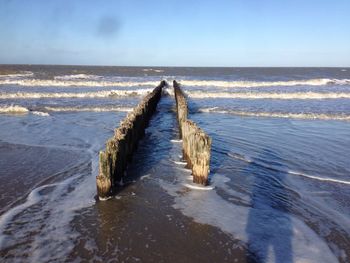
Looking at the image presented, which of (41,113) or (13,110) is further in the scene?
(13,110)

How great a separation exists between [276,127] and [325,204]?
9185 mm

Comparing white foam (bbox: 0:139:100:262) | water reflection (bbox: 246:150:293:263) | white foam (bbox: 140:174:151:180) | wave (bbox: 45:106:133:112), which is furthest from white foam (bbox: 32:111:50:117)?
Answer: water reflection (bbox: 246:150:293:263)

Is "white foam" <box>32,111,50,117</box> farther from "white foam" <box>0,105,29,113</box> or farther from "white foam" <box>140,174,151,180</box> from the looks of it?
"white foam" <box>140,174,151,180</box>

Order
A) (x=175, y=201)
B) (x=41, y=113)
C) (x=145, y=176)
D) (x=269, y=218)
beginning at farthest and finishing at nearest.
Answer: (x=41, y=113) → (x=145, y=176) → (x=175, y=201) → (x=269, y=218)

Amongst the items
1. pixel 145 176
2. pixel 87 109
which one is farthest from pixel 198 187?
pixel 87 109

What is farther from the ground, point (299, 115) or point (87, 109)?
point (299, 115)

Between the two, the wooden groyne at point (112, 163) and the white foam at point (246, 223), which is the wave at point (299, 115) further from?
the white foam at point (246, 223)

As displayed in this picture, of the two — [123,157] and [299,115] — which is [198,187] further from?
[299,115]

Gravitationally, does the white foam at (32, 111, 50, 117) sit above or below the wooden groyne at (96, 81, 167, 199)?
below

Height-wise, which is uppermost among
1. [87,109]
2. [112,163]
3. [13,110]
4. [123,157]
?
[112,163]

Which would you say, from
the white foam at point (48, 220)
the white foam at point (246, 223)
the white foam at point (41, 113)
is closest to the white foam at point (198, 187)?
the white foam at point (246, 223)

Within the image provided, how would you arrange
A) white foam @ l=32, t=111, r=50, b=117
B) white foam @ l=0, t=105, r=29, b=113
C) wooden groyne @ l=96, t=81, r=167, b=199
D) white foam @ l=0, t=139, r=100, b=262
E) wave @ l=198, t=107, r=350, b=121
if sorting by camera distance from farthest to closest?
white foam @ l=0, t=105, r=29, b=113, wave @ l=198, t=107, r=350, b=121, white foam @ l=32, t=111, r=50, b=117, wooden groyne @ l=96, t=81, r=167, b=199, white foam @ l=0, t=139, r=100, b=262

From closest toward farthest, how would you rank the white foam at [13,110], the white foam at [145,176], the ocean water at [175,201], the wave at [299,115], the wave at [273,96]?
1. the ocean water at [175,201]
2. the white foam at [145,176]
3. the wave at [299,115]
4. the white foam at [13,110]
5. the wave at [273,96]

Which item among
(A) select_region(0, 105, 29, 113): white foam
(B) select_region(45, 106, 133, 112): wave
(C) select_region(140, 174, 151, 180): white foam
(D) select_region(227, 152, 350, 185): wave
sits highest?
(C) select_region(140, 174, 151, 180): white foam
